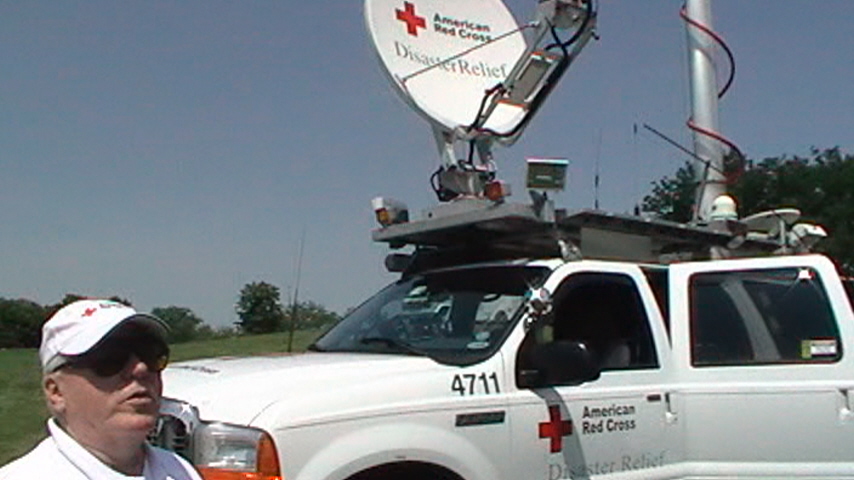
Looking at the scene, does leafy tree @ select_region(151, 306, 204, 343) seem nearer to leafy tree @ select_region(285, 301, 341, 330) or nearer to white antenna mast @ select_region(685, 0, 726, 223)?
leafy tree @ select_region(285, 301, 341, 330)

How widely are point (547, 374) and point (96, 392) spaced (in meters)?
3.01

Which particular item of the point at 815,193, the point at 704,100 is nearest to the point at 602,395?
the point at 704,100

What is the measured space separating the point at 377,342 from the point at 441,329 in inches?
15.0

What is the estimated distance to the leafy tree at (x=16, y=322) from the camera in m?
30.1

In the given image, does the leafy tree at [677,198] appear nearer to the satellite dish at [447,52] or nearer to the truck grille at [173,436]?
the satellite dish at [447,52]

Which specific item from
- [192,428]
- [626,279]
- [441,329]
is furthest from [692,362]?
[192,428]

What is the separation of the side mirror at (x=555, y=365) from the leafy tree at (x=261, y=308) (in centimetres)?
421

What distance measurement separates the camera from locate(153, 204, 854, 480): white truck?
4.38 meters

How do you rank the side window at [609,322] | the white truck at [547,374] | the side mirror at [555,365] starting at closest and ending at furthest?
1. the white truck at [547,374]
2. the side mirror at [555,365]
3. the side window at [609,322]

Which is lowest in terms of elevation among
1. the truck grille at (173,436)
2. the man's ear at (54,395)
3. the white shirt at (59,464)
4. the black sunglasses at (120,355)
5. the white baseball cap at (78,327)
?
the truck grille at (173,436)

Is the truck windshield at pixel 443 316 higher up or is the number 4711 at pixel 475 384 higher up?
the truck windshield at pixel 443 316

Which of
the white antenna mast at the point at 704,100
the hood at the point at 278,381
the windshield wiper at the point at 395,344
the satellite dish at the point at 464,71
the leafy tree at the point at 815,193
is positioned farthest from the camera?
the leafy tree at the point at 815,193

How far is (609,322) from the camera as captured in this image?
5.81 m

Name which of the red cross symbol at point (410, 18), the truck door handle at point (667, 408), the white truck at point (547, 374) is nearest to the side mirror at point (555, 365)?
the white truck at point (547, 374)
